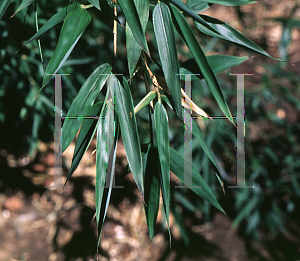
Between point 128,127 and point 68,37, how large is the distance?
0.17 meters

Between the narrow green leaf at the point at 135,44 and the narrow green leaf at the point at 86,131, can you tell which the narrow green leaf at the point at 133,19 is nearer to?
the narrow green leaf at the point at 135,44

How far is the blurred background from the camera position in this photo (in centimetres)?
109

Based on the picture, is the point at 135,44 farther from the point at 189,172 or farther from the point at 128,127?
the point at 189,172

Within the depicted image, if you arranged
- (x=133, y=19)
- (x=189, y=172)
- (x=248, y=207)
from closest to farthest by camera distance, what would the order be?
(x=133, y=19), (x=189, y=172), (x=248, y=207)

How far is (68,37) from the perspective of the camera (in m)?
0.47

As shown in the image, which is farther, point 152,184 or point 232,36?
point 152,184

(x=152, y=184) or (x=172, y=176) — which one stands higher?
(x=152, y=184)

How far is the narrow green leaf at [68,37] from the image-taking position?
458 mm

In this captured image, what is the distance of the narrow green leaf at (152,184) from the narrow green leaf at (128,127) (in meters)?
0.10

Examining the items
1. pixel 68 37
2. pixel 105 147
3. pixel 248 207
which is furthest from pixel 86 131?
pixel 248 207

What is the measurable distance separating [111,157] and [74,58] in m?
0.66

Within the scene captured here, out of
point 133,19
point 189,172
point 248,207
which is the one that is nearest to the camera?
point 133,19

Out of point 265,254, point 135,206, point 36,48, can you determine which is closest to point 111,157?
point 36,48

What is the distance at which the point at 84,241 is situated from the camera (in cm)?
136
